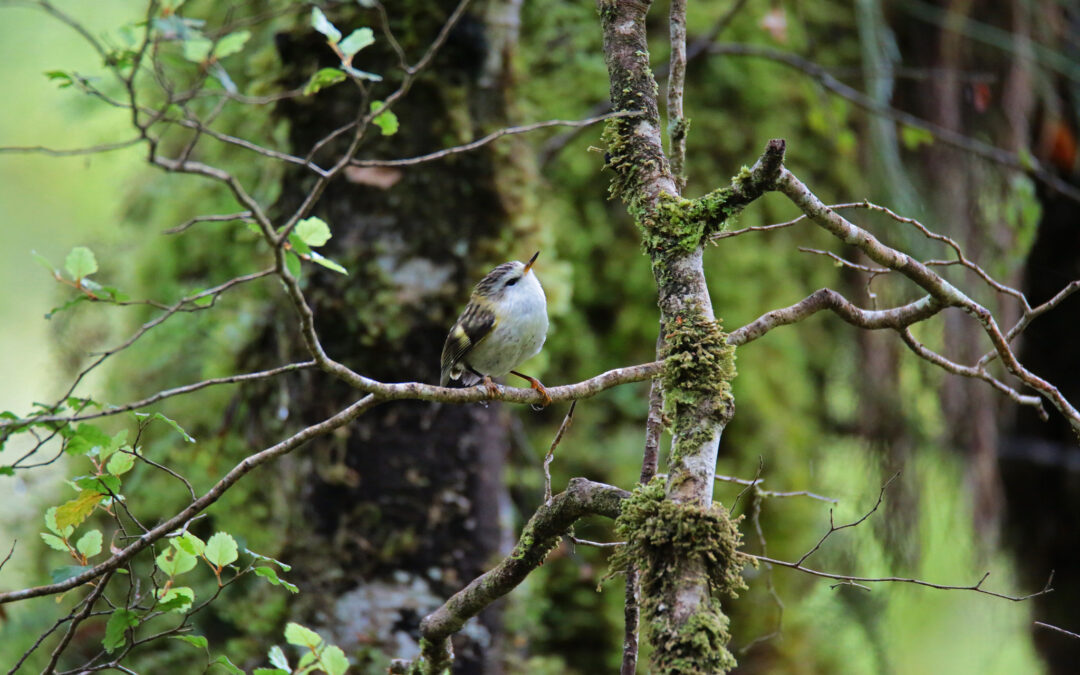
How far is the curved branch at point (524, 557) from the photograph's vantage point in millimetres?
1899

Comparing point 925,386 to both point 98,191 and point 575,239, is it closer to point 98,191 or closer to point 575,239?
point 575,239

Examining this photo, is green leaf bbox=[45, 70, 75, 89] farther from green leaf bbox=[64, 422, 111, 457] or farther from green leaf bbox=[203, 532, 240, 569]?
green leaf bbox=[203, 532, 240, 569]

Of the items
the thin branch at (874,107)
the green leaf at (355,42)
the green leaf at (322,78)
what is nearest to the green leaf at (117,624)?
the green leaf at (322,78)

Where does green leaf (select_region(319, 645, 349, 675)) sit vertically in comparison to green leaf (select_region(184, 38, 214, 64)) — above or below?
below

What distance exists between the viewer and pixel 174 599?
1.86 metres

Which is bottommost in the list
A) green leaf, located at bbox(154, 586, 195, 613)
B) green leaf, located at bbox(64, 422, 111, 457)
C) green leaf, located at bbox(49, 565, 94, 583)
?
green leaf, located at bbox(154, 586, 195, 613)

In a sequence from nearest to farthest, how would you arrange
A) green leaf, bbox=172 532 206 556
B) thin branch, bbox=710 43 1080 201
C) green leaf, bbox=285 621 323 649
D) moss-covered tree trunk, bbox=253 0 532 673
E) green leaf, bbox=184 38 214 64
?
green leaf, bbox=184 38 214 64
green leaf, bbox=285 621 323 649
green leaf, bbox=172 532 206 556
moss-covered tree trunk, bbox=253 0 532 673
thin branch, bbox=710 43 1080 201

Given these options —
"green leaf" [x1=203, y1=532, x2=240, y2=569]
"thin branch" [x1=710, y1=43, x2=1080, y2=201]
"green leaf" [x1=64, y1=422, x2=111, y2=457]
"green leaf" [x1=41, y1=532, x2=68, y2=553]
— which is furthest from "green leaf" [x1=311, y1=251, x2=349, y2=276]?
"thin branch" [x1=710, y1=43, x2=1080, y2=201]

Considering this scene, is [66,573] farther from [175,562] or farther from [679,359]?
[679,359]

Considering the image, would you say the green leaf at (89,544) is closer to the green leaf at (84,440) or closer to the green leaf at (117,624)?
the green leaf at (117,624)

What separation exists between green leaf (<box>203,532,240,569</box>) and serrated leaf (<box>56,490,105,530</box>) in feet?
0.86

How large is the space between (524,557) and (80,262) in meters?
1.14

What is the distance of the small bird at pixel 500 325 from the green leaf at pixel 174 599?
58.2 inches

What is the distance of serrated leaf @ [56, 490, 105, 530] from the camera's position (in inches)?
75.8
